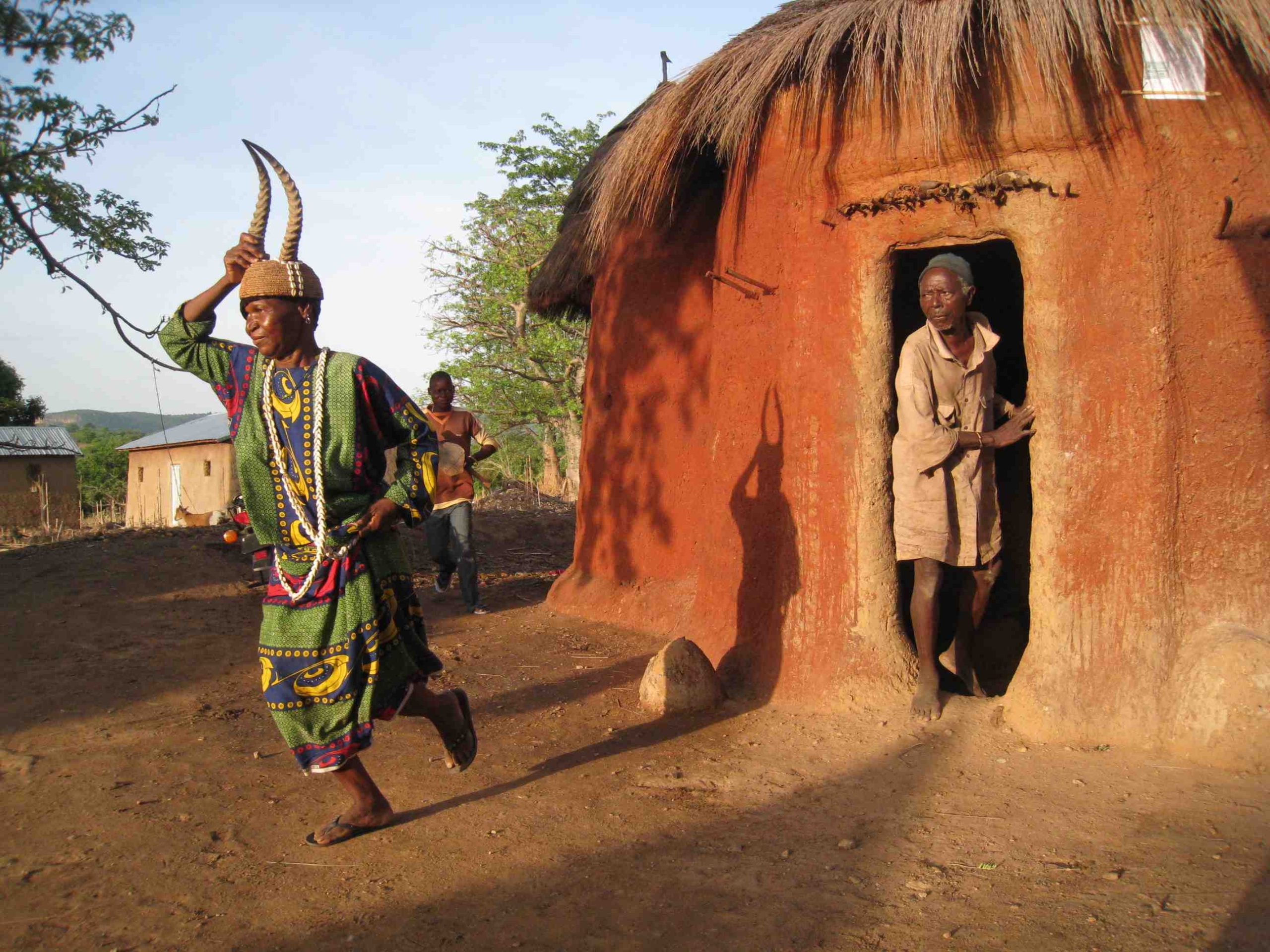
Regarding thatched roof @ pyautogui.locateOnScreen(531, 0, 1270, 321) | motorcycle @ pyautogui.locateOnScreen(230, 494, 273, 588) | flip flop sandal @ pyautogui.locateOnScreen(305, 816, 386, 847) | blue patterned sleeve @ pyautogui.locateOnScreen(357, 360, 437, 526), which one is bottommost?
flip flop sandal @ pyautogui.locateOnScreen(305, 816, 386, 847)

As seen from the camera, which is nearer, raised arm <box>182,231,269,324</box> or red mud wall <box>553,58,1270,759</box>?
raised arm <box>182,231,269,324</box>

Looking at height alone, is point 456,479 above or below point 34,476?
above

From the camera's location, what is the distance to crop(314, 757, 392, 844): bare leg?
10.1 feet

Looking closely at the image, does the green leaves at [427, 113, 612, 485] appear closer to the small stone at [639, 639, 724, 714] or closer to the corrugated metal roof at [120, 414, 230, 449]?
the corrugated metal roof at [120, 414, 230, 449]

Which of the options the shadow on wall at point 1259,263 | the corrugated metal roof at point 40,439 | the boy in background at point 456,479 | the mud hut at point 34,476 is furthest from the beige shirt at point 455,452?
the corrugated metal roof at point 40,439

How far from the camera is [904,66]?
4000 millimetres

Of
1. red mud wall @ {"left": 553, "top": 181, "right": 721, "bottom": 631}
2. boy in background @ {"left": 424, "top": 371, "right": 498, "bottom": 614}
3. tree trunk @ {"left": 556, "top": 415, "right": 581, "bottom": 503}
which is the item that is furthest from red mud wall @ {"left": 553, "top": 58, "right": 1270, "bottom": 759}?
tree trunk @ {"left": 556, "top": 415, "right": 581, "bottom": 503}

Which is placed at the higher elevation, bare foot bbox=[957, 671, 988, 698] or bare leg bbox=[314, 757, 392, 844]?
bare foot bbox=[957, 671, 988, 698]

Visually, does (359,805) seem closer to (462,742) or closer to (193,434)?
(462,742)

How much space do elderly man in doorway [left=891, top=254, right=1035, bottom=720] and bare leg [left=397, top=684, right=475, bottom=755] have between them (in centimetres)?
191

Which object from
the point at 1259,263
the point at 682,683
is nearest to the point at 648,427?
the point at 682,683

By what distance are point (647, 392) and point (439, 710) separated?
361cm

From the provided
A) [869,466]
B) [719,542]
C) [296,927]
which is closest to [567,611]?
[719,542]

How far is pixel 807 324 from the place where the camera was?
14.6ft
